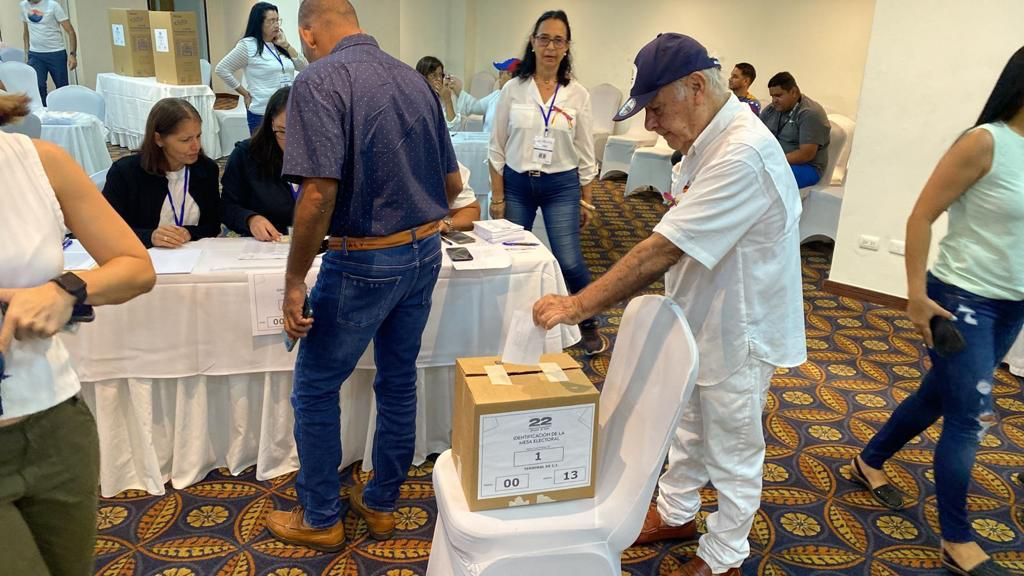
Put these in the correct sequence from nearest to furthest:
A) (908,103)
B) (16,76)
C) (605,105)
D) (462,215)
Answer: (462,215), (908,103), (16,76), (605,105)

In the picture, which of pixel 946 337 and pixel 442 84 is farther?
pixel 442 84

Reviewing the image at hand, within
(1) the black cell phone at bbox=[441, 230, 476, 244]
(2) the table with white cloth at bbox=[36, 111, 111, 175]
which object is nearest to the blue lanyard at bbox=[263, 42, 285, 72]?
(2) the table with white cloth at bbox=[36, 111, 111, 175]

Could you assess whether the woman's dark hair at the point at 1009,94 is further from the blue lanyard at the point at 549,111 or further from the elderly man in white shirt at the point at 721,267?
the blue lanyard at the point at 549,111

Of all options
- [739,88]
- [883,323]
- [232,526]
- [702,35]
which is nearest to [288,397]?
[232,526]

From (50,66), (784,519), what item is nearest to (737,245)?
(784,519)

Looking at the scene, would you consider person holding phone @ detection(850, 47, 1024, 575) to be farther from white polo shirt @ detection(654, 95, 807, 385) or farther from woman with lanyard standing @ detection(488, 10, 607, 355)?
woman with lanyard standing @ detection(488, 10, 607, 355)

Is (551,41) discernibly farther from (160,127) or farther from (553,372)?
(553,372)

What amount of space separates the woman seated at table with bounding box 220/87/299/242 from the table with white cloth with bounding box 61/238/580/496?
153mm

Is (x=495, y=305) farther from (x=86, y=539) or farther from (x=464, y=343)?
(x=86, y=539)

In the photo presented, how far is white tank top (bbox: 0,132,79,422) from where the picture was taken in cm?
105

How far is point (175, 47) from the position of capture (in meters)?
6.89

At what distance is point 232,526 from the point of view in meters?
2.19

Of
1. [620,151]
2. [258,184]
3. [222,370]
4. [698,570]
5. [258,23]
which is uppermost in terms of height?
[258,23]

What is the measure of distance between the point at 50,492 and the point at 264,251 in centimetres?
136
